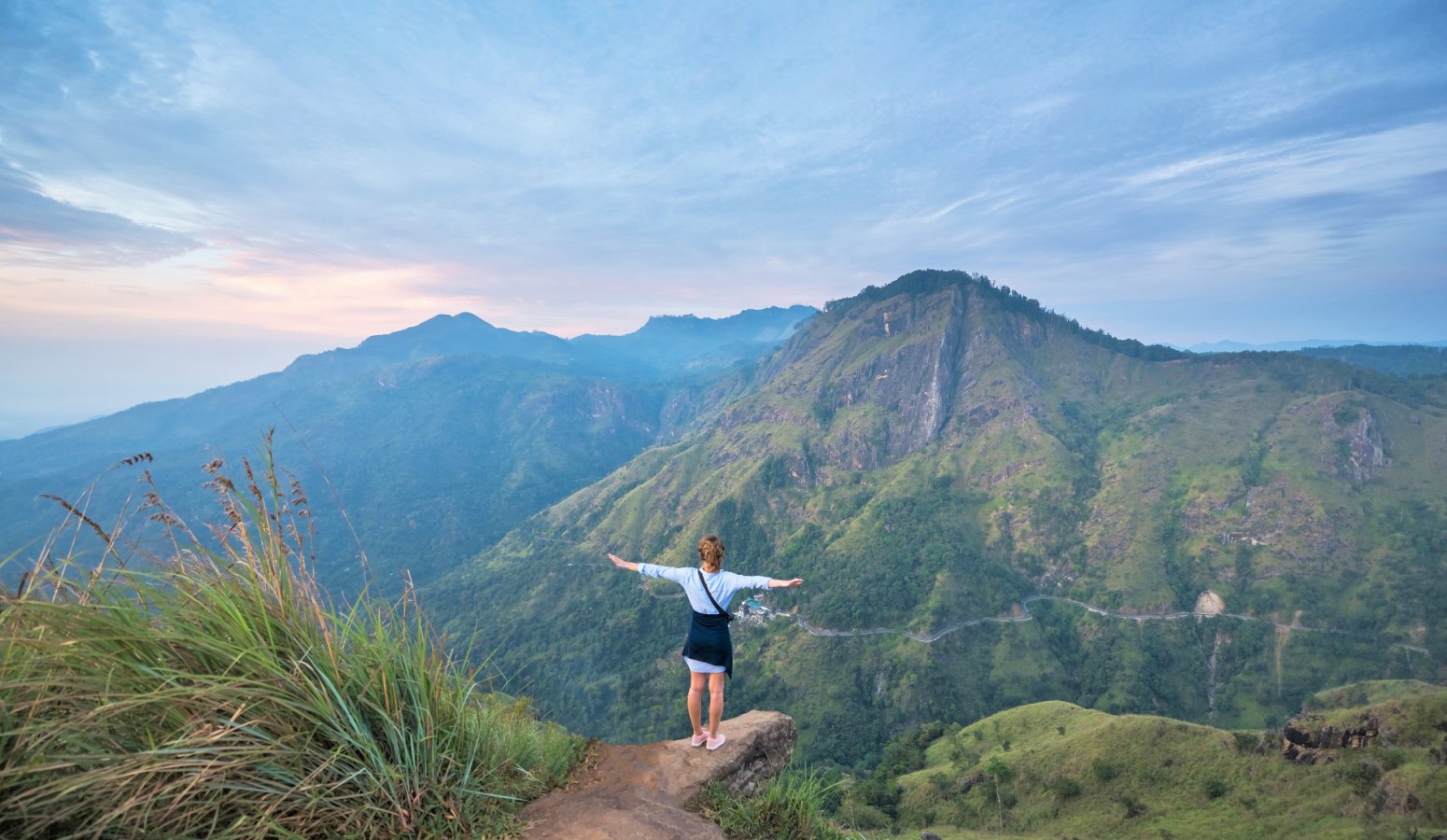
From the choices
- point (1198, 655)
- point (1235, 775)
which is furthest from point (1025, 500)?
point (1235, 775)

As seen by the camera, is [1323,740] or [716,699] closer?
[716,699]

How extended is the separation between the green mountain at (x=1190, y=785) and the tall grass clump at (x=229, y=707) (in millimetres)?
38104

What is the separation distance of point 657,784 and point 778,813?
1.47 metres

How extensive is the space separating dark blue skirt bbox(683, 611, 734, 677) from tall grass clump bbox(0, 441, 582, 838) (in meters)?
2.39

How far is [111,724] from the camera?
2.96m

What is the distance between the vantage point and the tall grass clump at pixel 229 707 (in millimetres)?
2662

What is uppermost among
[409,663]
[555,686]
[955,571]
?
[409,663]

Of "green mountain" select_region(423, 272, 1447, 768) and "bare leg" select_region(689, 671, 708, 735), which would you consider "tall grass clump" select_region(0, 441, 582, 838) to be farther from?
"green mountain" select_region(423, 272, 1447, 768)

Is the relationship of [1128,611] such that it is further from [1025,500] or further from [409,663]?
[409,663]

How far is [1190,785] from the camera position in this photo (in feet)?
130

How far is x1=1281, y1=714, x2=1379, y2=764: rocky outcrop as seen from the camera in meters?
37.0

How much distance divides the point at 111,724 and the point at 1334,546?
171 m

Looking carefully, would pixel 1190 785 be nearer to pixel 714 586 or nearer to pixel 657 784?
pixel 657 784

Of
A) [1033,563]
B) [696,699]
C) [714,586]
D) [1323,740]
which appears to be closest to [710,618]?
[714,586]
